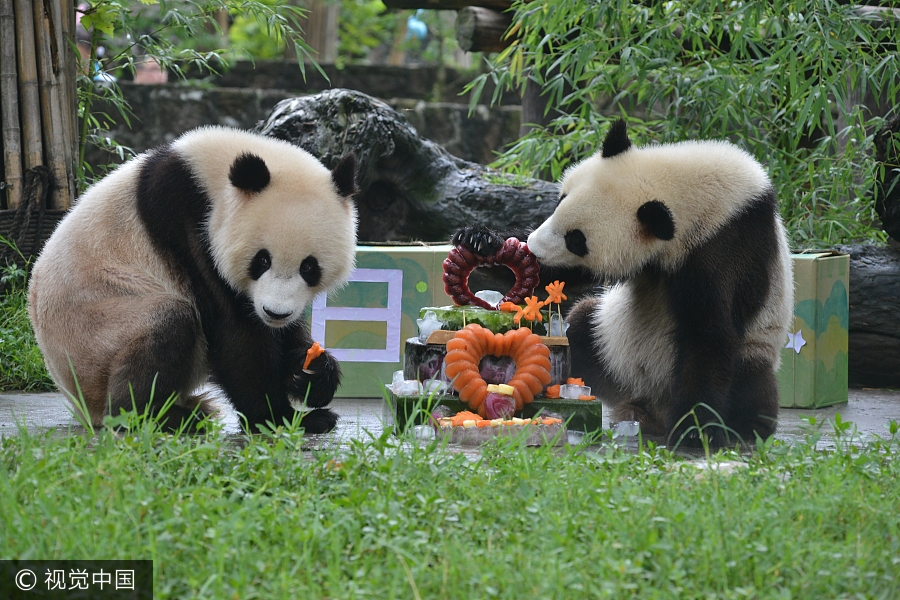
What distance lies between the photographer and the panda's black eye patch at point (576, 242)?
350 centimetres

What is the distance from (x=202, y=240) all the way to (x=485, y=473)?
4.70 feet

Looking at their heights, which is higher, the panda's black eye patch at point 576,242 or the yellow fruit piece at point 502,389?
the panda's black eye patch at point 576,242

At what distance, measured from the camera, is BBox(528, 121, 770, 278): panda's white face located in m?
3.37

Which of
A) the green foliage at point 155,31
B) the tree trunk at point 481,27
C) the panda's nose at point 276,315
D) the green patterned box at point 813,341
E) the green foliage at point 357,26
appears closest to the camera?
the panda's nose at point 276,315

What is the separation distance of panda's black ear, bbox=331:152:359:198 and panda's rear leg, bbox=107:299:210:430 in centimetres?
73

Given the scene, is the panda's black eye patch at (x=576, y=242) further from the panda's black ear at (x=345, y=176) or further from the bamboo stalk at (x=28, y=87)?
the bamboo stalk at (x=28, y=87)

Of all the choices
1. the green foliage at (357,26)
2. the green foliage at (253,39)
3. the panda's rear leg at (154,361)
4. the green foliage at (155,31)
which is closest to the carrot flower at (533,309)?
the panda's rear leg at (154,361)

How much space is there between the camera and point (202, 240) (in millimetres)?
3297

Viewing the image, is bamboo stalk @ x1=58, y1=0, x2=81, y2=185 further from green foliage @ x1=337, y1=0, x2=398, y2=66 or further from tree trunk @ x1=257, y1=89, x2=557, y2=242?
green foliage @ x1=337, y1=0, x2=398, y2=66

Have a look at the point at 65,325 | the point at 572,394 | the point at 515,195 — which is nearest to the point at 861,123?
the point at 515,195

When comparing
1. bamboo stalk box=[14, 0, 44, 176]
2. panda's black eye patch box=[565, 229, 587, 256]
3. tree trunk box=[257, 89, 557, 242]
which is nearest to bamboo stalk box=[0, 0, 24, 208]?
bamboo stalk box=[14, 0, 44, 176]

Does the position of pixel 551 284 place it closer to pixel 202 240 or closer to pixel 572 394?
pixel 572 394

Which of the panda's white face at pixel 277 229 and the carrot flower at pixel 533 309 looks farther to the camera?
the carrot flower at pixel 533 309

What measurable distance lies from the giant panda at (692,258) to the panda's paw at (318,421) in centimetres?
91
